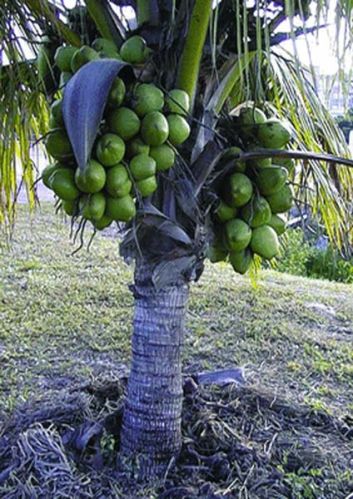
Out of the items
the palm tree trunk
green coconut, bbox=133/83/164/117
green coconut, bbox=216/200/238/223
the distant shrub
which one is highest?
green coconut, bbox=133/83/164/117

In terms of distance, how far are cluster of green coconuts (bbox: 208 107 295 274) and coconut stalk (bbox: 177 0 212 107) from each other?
196mm

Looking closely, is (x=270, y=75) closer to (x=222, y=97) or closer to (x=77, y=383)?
(x=222, y=97)

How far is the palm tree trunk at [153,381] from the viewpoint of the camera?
1.65 meters

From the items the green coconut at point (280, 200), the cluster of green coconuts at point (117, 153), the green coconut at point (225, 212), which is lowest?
the green coconut at point (225, 212)

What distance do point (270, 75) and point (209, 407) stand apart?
1.18 metres

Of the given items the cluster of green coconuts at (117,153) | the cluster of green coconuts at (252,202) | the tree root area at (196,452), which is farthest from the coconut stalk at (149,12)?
the tree root area at (196,452)

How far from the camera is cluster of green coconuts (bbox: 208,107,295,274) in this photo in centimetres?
156

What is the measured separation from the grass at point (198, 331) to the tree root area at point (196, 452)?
0.25 feet

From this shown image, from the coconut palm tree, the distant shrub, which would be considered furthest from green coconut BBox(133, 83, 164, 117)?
the distant shrub

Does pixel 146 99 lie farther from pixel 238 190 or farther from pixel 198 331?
pixel 198 331

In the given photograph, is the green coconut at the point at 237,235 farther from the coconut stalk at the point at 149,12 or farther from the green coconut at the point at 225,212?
the coconut stalk at the point at 149,12

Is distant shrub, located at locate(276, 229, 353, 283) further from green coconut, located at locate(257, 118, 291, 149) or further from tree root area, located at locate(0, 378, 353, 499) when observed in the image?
green coconut, located at locate(257, 118, 291, 149)

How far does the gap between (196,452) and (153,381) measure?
299 millimetres

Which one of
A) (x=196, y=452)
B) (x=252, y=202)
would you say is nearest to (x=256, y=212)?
(x=252, y=202)
